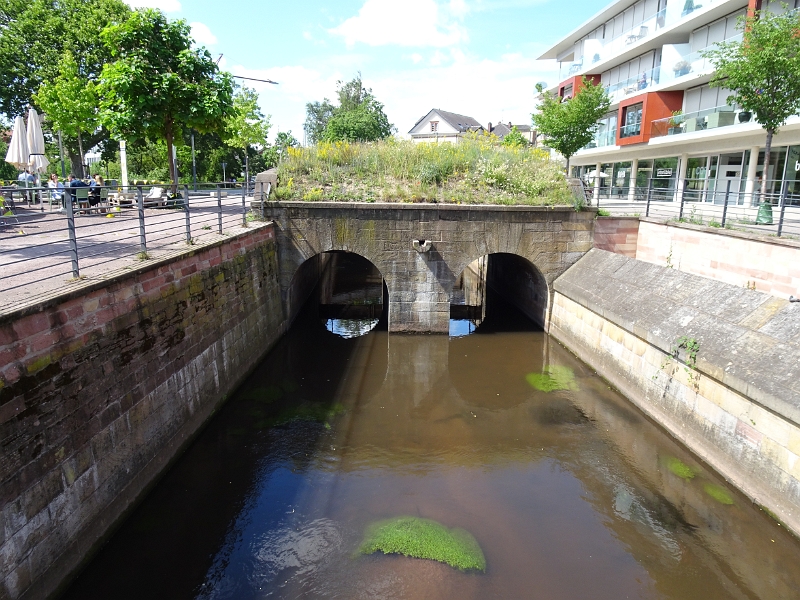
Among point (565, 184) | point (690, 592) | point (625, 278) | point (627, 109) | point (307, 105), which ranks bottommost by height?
point (690, 592)

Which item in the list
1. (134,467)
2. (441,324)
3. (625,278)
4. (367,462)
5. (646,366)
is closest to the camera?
(134,467)

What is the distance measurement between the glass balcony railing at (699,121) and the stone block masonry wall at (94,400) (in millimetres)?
18819

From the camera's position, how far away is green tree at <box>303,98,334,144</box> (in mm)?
75188

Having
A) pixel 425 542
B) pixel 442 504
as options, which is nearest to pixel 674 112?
pixel 442 504

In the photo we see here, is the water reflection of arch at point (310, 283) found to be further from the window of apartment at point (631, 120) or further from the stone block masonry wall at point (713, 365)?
the window of apartment at point (631, 120)

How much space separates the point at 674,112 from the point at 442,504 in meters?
22.4

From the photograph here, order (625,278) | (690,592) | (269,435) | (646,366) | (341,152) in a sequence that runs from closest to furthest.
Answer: (690,592) → (269,435) → (646,366) → (625,278) → (341,152)

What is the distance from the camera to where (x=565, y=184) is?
14.8 m

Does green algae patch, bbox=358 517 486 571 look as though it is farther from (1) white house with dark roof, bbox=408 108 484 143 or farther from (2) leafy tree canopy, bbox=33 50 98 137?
(1) white house with dark roof, bbox=408 108 484 143

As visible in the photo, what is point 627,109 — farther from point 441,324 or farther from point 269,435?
point 269,435

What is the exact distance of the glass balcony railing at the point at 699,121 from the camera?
19422 millimetres

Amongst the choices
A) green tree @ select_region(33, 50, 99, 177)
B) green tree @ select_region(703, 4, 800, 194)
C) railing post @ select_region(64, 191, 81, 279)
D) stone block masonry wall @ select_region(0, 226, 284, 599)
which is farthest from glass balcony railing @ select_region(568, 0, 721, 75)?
railing post @ select_region(64, 191, 81, 279)

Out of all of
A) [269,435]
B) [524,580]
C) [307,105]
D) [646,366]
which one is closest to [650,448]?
[646,366]

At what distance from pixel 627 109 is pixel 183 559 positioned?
27802 mm
